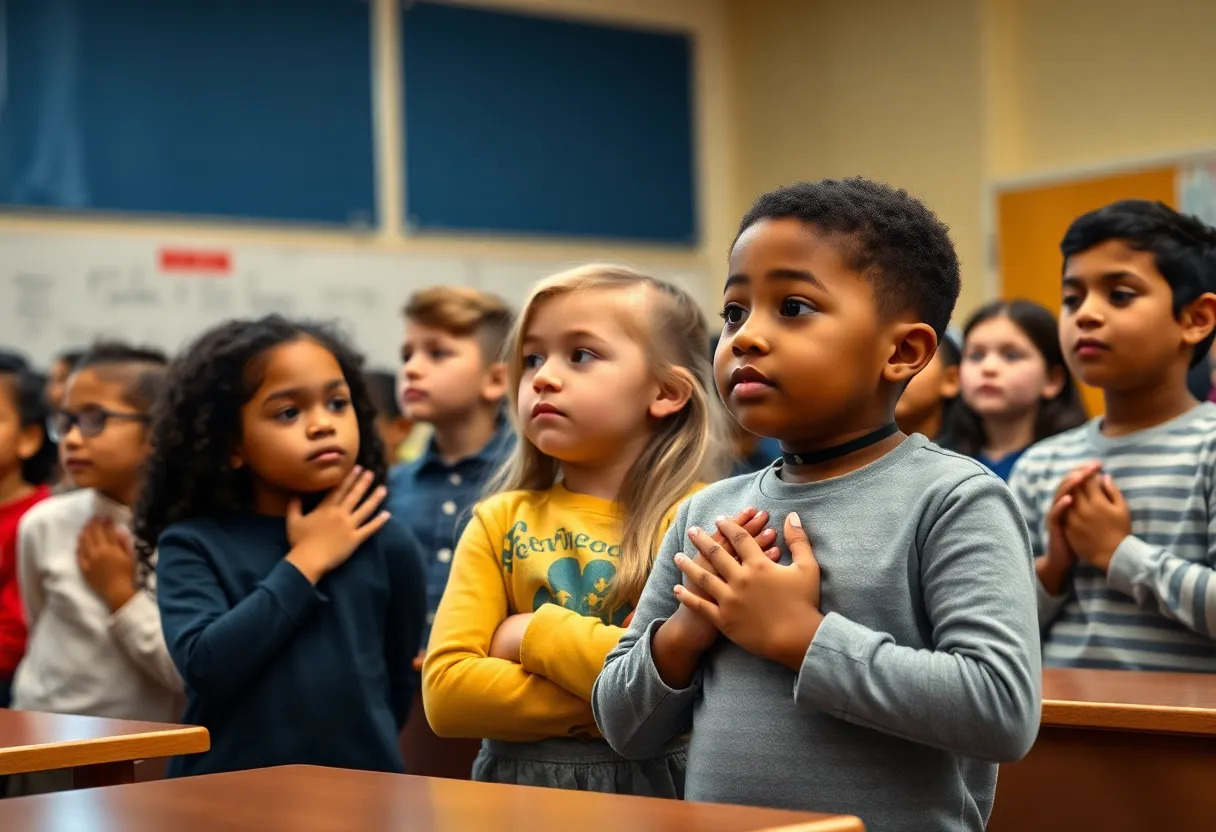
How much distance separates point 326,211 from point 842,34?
119 inches

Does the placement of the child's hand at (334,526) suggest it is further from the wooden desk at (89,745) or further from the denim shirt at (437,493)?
the denim shirt at (437,493)

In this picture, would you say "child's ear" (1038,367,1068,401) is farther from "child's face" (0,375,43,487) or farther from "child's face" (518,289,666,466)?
"child's face" (0,375,43,487)

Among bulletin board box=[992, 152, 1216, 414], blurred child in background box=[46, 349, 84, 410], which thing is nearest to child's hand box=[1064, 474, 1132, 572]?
blurred child in background box=[46, 349, 84, 410]

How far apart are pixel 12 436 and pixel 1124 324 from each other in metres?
2.66

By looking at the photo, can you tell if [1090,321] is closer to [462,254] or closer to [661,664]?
[661,664]

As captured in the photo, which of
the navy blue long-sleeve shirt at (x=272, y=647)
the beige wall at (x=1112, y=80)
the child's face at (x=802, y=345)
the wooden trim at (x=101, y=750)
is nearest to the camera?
the child's face at (x=802, y=345)

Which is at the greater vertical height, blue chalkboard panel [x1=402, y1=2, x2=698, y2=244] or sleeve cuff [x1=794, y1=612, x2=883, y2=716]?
blue chalkboard panel [x1=402, y1=2, x2=698, y2=244]

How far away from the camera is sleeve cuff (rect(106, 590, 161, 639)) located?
288 centimetres

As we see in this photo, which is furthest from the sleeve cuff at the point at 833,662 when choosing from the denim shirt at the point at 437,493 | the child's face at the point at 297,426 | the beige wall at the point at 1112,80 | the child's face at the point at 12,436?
the beige wall at the point at 1112,80

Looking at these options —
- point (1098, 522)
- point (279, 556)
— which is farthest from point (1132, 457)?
point (279, 556)

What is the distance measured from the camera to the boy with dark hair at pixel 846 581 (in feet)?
4.45

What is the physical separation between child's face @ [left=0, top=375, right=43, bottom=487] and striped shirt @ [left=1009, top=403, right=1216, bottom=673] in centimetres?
251

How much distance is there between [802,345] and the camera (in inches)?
57.4

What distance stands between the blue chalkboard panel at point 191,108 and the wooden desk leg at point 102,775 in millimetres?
5500
